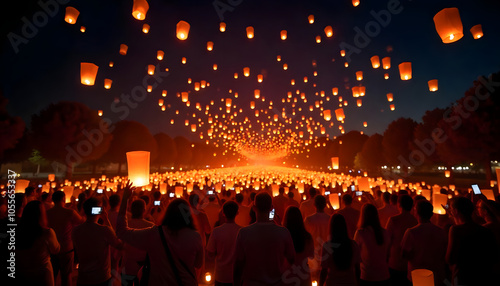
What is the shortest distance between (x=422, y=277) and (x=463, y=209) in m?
1.81

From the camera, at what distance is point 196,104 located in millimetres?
19125

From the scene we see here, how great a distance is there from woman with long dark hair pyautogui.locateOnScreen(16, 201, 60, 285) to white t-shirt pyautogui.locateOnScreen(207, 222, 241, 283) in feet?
6.61

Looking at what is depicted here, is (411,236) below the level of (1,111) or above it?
below

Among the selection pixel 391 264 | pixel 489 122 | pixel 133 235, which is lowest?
pixel 391 264

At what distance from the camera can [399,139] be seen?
1673 inches

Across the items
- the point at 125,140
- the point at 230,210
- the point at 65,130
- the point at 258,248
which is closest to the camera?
the point at 258,248

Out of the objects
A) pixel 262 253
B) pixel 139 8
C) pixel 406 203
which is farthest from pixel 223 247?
pixel 139 8

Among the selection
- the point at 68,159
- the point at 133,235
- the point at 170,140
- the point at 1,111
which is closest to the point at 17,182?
the point at 133,235

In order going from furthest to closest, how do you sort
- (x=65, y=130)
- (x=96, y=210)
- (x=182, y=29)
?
1. (x=65, y=130)
2. (x=182, y=29)
3. (x=96, y=210)

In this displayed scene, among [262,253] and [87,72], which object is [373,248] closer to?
[262,253]

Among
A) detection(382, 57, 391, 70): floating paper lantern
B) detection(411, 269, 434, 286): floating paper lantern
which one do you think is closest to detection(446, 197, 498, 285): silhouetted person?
detection(411, 269, 434, 286): floating paper lantern

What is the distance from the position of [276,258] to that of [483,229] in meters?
2.52

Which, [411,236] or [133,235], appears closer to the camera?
[133,235]

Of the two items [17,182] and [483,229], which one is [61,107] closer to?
[17,182]
